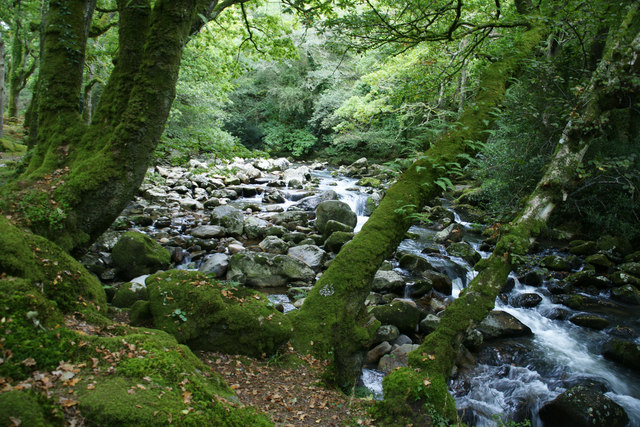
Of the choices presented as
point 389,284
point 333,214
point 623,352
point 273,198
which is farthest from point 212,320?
point 273,198

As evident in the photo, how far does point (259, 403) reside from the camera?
9.81ft

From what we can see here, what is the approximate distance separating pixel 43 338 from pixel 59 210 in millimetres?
2840

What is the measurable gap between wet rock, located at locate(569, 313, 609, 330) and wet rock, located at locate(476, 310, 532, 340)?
115 centimetres

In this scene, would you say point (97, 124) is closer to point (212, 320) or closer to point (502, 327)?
point (212, 320)

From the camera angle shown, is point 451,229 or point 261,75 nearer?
point 451,229

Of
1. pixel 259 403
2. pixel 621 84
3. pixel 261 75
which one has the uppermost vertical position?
pixel 261 75

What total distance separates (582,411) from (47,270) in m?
6.28

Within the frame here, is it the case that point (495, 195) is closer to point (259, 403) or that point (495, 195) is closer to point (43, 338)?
point (259, 403)

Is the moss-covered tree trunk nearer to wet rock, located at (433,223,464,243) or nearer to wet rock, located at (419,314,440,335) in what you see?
wet rock, located at (419,314,440,335)

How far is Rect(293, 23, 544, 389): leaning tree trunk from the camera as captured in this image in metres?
3.93

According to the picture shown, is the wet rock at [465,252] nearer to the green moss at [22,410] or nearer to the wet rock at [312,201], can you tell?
the wet rock at [312,201]

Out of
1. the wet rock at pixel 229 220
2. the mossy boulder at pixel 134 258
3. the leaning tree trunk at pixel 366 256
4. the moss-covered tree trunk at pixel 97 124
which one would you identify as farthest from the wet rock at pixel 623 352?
the wet rock at pixel 229 220

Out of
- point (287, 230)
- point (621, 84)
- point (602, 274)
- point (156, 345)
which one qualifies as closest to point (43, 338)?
point (156, 345)

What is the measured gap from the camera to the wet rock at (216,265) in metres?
8.09
